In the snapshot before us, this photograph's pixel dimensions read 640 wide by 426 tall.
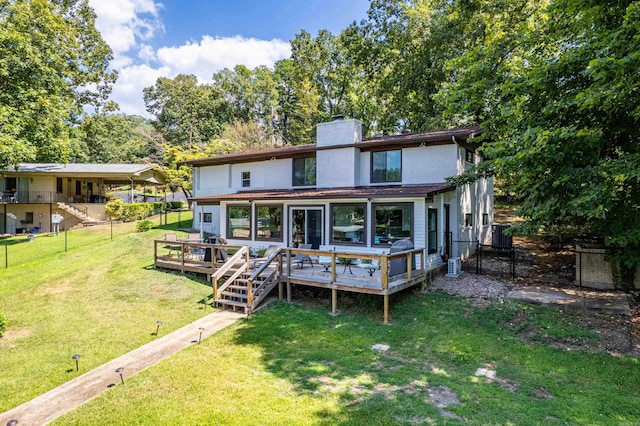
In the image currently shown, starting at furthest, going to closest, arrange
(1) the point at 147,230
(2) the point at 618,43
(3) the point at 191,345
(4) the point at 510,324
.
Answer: (1) the point at 147,230, (4) the point at 510,324, (3) the point at 191,345, (2) the point at 618,43

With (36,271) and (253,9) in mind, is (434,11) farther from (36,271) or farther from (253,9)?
(36,271)

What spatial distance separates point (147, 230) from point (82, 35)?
754 inches

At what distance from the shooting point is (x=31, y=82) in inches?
712

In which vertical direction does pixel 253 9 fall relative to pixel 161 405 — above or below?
above

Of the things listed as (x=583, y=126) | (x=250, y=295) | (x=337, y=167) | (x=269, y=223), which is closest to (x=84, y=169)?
(x=269, y=223)

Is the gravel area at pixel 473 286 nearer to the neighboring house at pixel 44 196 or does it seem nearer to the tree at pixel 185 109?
the neighboring house at pixel 44 196

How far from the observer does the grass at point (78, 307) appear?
6.80 m

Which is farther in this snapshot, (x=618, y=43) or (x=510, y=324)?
(x=510, y=324)

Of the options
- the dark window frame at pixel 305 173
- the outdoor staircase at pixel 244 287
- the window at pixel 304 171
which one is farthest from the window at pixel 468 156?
the outdoor staircase at pixel 244 287

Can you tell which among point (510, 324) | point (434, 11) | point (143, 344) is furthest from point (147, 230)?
point (434, 11)

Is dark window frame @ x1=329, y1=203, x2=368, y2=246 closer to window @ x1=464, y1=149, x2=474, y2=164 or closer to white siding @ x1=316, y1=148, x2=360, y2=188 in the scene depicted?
white siding @ x1=316, y1=148, x2=360, y2=188

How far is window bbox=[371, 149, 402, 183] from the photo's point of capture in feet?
44.2

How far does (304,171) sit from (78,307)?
377 inches

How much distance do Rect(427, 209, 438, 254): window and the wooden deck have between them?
2.85 ft
